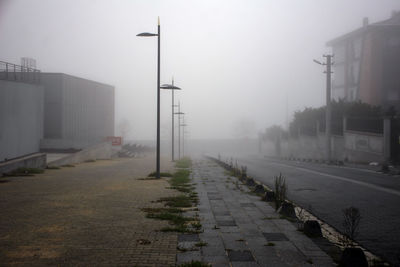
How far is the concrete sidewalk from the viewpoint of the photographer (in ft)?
16.1

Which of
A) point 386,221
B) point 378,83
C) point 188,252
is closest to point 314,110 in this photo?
point 378,83

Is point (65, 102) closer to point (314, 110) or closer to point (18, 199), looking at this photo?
point (314, 110)

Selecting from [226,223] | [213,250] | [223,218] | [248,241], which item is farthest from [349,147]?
[213,250]

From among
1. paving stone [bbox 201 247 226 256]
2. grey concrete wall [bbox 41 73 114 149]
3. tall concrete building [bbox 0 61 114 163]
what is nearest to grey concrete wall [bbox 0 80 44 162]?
tall concrete building [bbox 0 61 114 163]

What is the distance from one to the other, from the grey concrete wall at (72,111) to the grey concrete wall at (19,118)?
37.1 feet

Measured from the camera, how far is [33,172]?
18938 mm

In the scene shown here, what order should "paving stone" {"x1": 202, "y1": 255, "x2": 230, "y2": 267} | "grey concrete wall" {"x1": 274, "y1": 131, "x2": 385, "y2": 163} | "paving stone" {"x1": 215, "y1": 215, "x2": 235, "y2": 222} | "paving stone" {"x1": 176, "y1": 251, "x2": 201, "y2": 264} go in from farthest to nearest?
"grey concrete wall" {"x1": 274, "y1": 131, "x2": 385, "y2": 163} < "paving stone" {"x1": 215, "y1": 215, "x2": 235, "y2": 222} < "paving stone" {"x1": 176, "y1": 251, "x2": 201, "y2": 264} < "paving stone" {"x1": 202, "y1": 255, "x2": 230, "y2": 267}

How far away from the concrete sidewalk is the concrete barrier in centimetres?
1263

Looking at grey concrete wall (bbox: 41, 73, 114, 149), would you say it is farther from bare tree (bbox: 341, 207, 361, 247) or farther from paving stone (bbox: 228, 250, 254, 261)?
bare tree (bbox: 341, 207, 361, 247)

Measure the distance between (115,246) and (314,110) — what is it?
44.6 metres

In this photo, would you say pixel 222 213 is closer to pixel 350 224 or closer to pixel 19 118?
pixel 350 224

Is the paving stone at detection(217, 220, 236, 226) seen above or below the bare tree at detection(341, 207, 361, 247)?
below

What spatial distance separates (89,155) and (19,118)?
41.2ft

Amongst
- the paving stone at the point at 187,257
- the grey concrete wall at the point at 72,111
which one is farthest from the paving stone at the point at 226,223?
the grey concrete wall at the point at 72,111
